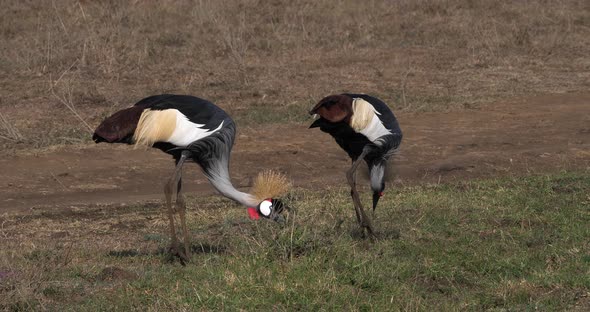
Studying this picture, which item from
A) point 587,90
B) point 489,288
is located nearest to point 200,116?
point 489,288

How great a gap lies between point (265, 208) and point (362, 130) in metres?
0.99

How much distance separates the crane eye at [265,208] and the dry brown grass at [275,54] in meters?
4.88

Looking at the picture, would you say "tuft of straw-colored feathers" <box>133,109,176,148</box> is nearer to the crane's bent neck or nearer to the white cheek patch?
the crane's bent neck

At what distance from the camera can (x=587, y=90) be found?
13266mm

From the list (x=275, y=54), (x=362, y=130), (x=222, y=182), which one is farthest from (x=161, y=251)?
(x=275, y=54)

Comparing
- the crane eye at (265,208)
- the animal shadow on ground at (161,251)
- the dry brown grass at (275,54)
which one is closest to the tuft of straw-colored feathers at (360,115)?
the crane eye at (265,208)

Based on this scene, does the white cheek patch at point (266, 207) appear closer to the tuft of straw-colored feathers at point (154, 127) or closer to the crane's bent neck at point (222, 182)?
the crane's bent neck at point (222, 182)

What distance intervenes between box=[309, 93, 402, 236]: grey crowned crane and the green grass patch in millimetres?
332

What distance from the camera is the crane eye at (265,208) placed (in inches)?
240

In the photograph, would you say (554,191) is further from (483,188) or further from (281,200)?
(281,200)

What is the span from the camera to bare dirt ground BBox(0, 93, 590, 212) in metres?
9.26

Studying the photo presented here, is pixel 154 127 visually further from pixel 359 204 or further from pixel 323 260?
pixel 359 204

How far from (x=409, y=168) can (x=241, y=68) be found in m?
4.10

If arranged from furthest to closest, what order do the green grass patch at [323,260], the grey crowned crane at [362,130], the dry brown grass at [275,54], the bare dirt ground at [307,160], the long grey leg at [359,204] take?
the dry brown grass at [275,54] → the bare dirt ground at [307,160] → the long grey leg at [359,204] → the grey crowned crane at [362,130] → the green grass patch at [323,260]
